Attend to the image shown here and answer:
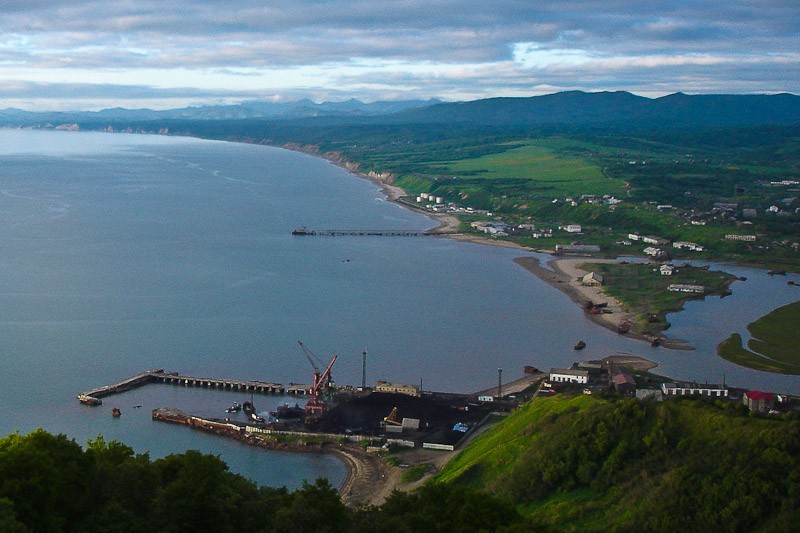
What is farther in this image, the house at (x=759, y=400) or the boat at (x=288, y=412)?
the boat at (x=288, y=412)

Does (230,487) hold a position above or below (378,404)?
above

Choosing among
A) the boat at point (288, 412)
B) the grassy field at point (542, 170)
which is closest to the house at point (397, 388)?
the boat at point (288, 412)

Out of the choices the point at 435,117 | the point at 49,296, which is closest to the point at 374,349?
the point at 49,296

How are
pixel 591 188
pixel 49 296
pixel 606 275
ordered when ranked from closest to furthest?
pixel 49 296 → pixel 606 275 → pixel 591 188

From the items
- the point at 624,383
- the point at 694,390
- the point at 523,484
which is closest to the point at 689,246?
the point at 694,390

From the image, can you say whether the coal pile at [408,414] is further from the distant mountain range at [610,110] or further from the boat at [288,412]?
the distant mountain range at [610,110]

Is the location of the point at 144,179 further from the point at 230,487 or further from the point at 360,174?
the point at 230,487
